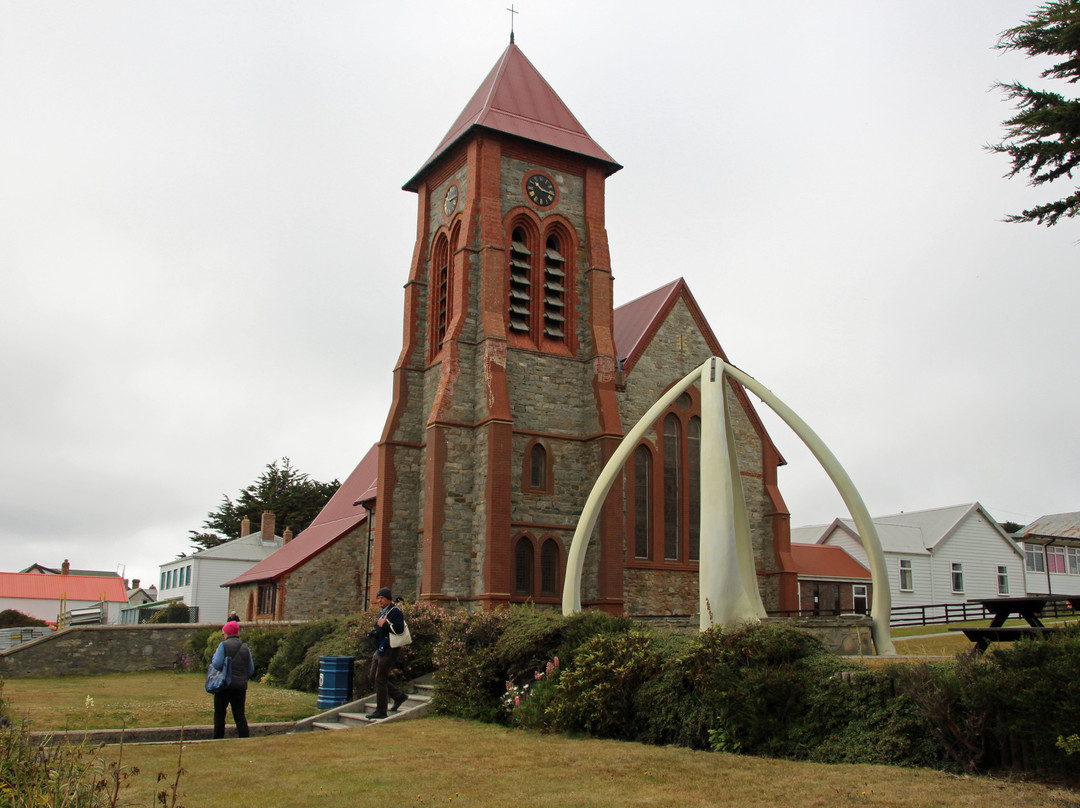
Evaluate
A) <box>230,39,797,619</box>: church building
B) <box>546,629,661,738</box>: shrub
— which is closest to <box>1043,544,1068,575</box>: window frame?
<box>230,39,797,619</box>: church building

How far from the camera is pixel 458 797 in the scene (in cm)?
871

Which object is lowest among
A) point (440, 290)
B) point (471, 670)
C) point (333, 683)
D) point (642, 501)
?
point (333, 683)

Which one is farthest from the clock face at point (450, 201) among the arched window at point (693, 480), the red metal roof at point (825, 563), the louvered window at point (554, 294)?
the red metal roof at point (825, 563)

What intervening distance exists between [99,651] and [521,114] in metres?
20.6

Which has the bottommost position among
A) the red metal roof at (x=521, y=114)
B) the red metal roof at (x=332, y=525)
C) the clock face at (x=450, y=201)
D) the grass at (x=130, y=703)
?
the grass at (x=130, y=703)

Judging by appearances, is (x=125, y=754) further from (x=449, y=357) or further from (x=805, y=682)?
(x=449, y=357)

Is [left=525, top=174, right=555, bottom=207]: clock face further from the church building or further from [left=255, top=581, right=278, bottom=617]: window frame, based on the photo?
[left=255, top=581, right=278, bottom=617]: window frame

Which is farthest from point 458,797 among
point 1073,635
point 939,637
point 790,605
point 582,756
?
point 790,605

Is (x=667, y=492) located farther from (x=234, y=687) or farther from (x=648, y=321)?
(x=234, y=687)

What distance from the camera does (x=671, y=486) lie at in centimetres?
3020

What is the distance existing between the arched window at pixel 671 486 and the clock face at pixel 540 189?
796 centimetres

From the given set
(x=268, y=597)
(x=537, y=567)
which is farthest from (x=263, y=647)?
(x=268, y=597)

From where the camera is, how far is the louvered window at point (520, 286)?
2928 centimetres

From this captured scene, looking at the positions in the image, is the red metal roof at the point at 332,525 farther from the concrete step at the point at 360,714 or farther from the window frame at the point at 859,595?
the window frame at the point at 859,595
